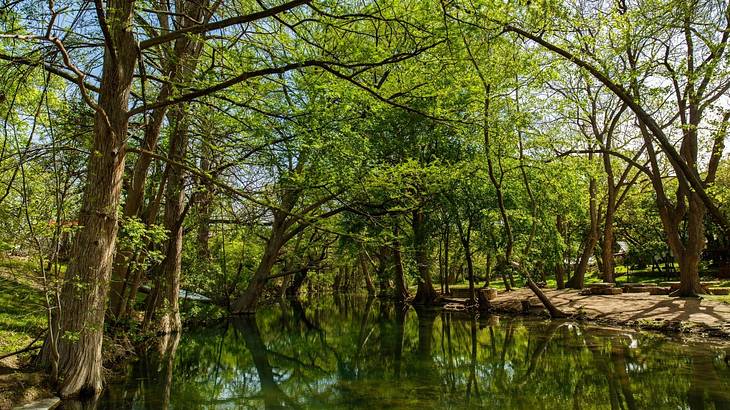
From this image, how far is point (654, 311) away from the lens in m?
15.4

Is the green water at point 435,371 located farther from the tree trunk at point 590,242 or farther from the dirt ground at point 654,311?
the tree trunk at point 590,242

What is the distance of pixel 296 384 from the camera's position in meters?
9.06

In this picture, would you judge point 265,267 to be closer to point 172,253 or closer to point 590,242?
point 172,253

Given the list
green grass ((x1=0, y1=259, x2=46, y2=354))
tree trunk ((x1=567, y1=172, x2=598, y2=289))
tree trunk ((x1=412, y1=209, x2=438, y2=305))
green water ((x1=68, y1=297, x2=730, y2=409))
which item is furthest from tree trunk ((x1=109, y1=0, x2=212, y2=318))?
tree trunk ((x1=567, y1=172, x2=598, y2=289))

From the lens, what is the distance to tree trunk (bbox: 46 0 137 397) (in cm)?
661

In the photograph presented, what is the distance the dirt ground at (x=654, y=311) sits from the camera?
13.0 m

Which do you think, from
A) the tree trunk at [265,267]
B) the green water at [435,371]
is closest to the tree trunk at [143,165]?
the green water at [435,371]

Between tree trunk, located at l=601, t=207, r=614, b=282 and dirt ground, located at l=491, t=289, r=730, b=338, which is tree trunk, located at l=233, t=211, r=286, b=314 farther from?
tree trunk, located at l=601, t=207, r=614, b=282

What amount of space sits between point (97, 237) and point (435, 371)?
6.36 m

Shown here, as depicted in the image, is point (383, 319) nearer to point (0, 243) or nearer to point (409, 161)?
point (409, 161)

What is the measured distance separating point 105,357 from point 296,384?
347 centimetres

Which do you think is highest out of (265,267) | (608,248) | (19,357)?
(608,248)

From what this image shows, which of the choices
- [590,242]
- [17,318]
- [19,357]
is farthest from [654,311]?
[17,318]

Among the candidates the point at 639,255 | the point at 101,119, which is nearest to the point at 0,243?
the point at 101,119
